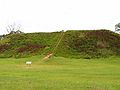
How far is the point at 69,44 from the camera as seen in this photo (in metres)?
66.9

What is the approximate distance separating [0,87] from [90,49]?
43.6m

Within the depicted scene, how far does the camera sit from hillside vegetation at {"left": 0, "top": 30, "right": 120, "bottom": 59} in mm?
63250

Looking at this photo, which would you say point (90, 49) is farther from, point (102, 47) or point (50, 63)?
point (50, 63)

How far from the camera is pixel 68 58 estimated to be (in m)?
58.7

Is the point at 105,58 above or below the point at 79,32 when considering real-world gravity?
below

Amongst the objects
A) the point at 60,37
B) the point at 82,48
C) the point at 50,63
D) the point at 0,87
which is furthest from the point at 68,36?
the point at 0,87

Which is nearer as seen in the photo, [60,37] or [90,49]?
[90,49]

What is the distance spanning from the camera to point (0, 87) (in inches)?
894

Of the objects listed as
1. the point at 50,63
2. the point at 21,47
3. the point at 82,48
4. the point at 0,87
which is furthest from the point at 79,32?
the point at 0,87

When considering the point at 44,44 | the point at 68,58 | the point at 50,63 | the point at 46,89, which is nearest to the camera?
the point at 46,89

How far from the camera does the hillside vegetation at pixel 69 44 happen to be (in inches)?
2490

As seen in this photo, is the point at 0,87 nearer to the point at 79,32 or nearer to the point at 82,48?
the point at 82,48

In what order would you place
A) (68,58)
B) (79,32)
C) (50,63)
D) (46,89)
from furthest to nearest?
1. (79,32)
2. (68,58)
3. (50,63)
4. (46,89)

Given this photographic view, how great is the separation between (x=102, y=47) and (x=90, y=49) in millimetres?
2628
